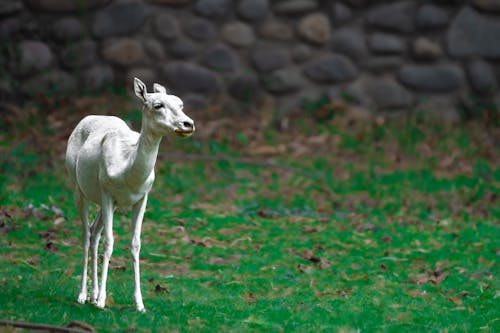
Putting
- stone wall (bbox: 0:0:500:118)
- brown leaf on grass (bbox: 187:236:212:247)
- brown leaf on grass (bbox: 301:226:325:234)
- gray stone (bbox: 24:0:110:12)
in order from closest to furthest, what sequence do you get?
brown leaf on grass (bbox: 187:236:212:247)
brown leaf on grass (bbox: 301:226:325:234)
gray stone (bbox: 24:0:110:12)
stone wall (bbox: 0:0:500:118)

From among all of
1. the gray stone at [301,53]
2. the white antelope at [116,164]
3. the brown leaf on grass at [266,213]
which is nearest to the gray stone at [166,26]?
the gray stone at [301,53]

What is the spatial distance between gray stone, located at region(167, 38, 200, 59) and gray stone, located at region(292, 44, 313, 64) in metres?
1.36

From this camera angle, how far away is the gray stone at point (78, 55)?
11.2 meters

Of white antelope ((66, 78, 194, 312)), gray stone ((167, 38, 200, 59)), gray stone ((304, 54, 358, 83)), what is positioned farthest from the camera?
gray stone ((304, 54, 358, 83))

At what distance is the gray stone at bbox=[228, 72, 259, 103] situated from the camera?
37.7 ft

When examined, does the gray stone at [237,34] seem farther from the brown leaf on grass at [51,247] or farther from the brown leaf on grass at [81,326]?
the brown leaf on grass at [81,326]

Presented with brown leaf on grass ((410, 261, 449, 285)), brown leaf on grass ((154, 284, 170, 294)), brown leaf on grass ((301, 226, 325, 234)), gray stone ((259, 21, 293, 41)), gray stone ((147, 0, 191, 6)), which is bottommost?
brown leaf on grass ((301, 226, 325, 234))

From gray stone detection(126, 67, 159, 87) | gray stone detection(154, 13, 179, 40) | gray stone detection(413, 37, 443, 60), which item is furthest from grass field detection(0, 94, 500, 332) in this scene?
gray stone detection(154, 13, 179, 40)

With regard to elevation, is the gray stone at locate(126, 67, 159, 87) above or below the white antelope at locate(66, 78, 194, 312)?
below

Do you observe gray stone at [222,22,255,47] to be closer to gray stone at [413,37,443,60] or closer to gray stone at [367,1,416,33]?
gray stone at [367,1,416,33]

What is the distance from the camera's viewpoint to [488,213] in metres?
8.92

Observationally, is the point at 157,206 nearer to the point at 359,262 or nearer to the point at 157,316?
the point at 359,262

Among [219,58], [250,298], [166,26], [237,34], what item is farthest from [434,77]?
[250,298]

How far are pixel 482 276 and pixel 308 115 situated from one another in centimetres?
491
